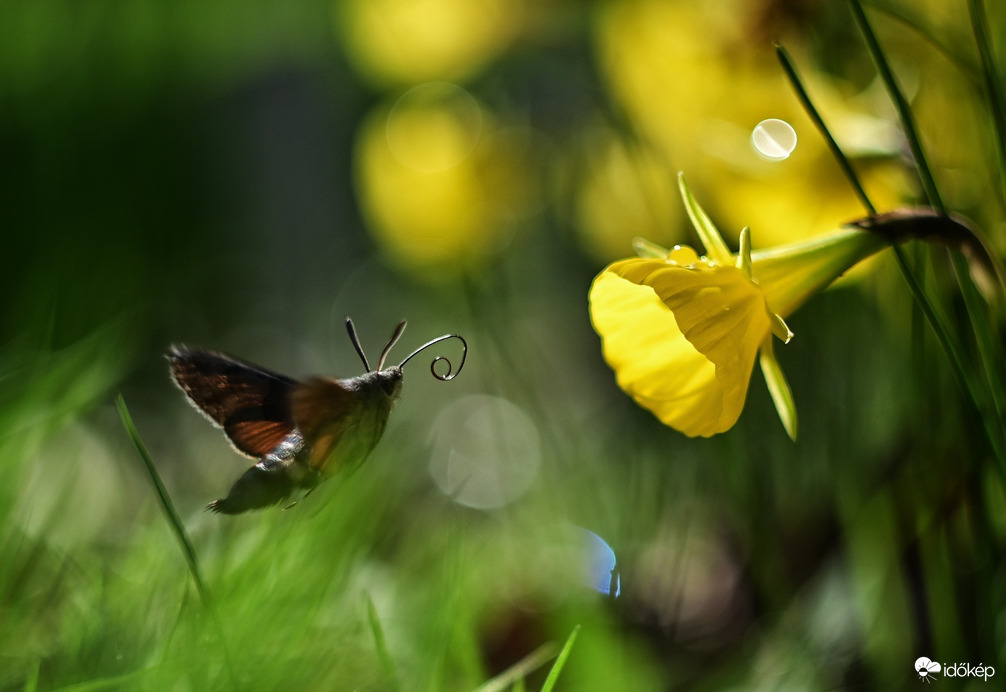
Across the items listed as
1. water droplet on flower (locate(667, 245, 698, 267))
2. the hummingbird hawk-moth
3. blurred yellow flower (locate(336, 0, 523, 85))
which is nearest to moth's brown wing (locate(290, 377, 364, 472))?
the hummingbird hawk-moth

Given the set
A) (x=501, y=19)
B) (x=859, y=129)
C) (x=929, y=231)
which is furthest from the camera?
(x=501, y=19)

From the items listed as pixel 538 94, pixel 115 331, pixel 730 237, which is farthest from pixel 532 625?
pixel 538 94

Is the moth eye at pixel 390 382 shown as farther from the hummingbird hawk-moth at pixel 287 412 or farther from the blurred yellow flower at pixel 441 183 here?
the blurred yellow flower at pixel 441 183

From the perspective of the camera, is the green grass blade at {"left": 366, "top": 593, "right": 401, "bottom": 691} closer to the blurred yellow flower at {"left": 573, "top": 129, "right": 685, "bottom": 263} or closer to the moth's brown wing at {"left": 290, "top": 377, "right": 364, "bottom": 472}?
the moth's brown wing at {"left": 290, "top": 377, "right": 364, "bottom": 472}

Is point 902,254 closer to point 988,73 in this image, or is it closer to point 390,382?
point 988,73

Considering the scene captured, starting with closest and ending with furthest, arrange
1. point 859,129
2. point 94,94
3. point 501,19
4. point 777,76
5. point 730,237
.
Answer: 1. point 859,129
2. point 777,76
3. point 730,237
4. point 501,19
5. point 94,94

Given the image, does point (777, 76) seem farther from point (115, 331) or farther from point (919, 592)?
point (115, 331)
